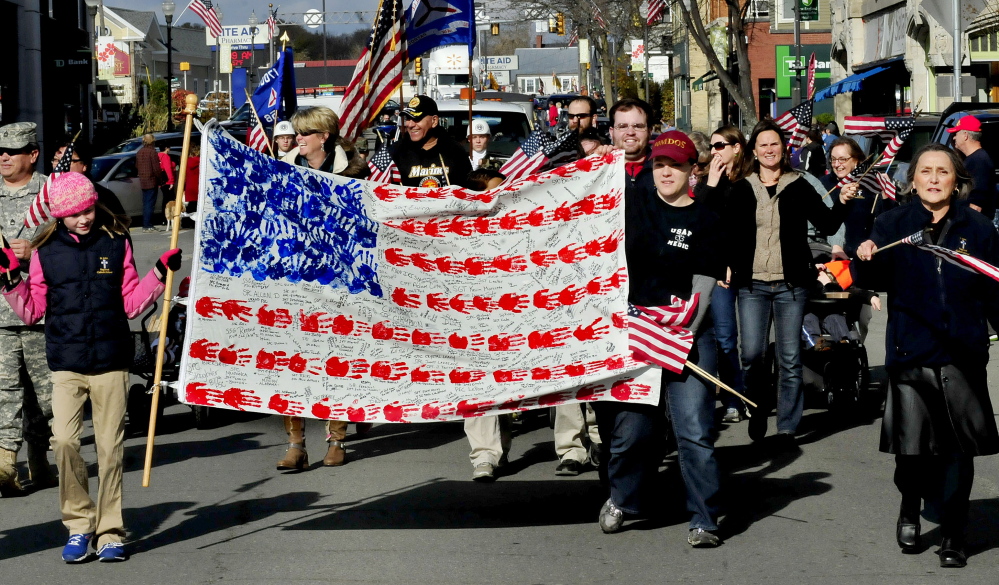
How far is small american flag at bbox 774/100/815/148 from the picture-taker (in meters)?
12.3

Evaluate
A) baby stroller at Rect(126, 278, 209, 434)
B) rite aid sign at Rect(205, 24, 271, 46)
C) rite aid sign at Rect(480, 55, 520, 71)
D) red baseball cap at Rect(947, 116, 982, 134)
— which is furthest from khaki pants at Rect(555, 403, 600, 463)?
rite aid sign at Rect(480, 55, 520, 71)

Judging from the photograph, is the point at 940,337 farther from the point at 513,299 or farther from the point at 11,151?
the point at 11,151

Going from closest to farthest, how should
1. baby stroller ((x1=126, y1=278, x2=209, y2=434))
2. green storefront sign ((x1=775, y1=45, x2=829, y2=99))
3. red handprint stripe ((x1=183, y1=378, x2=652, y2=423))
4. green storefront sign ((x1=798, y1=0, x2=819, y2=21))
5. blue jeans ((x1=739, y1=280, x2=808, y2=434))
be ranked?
red handprint stripe ((x1=183, y1=378, x2=652, y2=423)) < blue jeans ((x1=739, y1=280, x2=808, y2=434)) < baby stroller ((x1=126, y1=278, x2=209, y2=434)) < green storefront sign ((x1=798, y1=0, x2=819, y2=21)) < green storefront sign ((x1=775, y1=45, x2=829, y2=99))

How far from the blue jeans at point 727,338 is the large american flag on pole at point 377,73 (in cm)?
360

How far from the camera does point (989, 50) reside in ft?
91.0

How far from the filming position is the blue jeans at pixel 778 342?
8469 mm

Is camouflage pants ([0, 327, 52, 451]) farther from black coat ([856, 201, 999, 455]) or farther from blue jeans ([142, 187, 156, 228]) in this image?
blue jeans ([142, 187, 156, 228])

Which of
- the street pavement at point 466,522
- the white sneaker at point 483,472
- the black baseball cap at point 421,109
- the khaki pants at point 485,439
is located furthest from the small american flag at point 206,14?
the white sneaker at point 483,472

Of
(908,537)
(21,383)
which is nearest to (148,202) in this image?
(21,383)

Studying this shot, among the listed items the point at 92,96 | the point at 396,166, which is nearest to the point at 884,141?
the point at 396,166

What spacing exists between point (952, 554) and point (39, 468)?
4.96m

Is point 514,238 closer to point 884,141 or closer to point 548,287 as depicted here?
point 548,287

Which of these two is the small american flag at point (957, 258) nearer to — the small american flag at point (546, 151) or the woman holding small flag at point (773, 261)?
the woman holding small flag at point (773, 261)

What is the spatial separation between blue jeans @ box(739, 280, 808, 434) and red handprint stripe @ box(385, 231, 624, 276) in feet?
7.85
